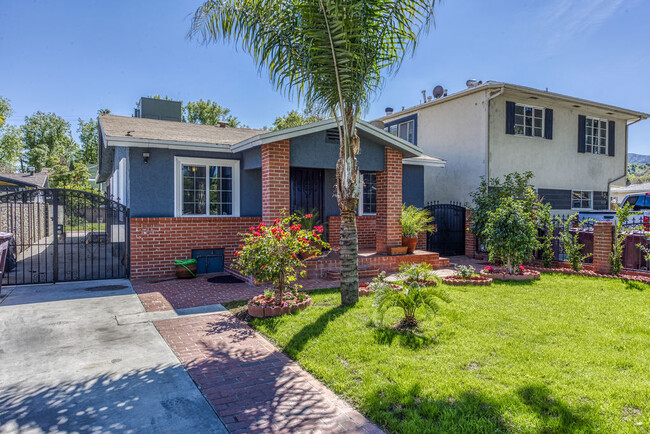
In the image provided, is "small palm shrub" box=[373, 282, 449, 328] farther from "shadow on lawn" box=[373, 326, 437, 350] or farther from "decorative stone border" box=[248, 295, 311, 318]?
"decorative stone border" box=[248, 295, 311, 318]

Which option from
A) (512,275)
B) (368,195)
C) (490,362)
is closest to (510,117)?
(368,195)

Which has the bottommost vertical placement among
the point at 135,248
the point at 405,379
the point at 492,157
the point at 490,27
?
the point at 405,379

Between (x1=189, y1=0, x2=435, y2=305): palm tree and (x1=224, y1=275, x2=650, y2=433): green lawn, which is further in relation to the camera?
(x1=189, y1=0, x2=435, y2=305): palm tree

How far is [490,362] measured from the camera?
4.36 meters

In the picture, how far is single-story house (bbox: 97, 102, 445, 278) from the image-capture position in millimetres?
9227

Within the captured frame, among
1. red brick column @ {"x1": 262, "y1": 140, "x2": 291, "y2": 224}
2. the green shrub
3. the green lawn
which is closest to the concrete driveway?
the green lawn

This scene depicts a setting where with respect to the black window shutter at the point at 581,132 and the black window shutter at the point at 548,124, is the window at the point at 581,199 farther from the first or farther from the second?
the black window shutter at the point at 548,124

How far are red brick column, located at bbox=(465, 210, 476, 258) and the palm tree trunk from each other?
25.5 feet

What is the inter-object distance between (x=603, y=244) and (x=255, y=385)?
30.8 feet

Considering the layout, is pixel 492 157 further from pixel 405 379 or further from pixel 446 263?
pixel 405 379

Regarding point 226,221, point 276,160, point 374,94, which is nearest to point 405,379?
point 374,94

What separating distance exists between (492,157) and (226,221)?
9.64 meters

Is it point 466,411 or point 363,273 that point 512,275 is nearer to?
point 363,273

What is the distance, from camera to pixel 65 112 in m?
47.1
